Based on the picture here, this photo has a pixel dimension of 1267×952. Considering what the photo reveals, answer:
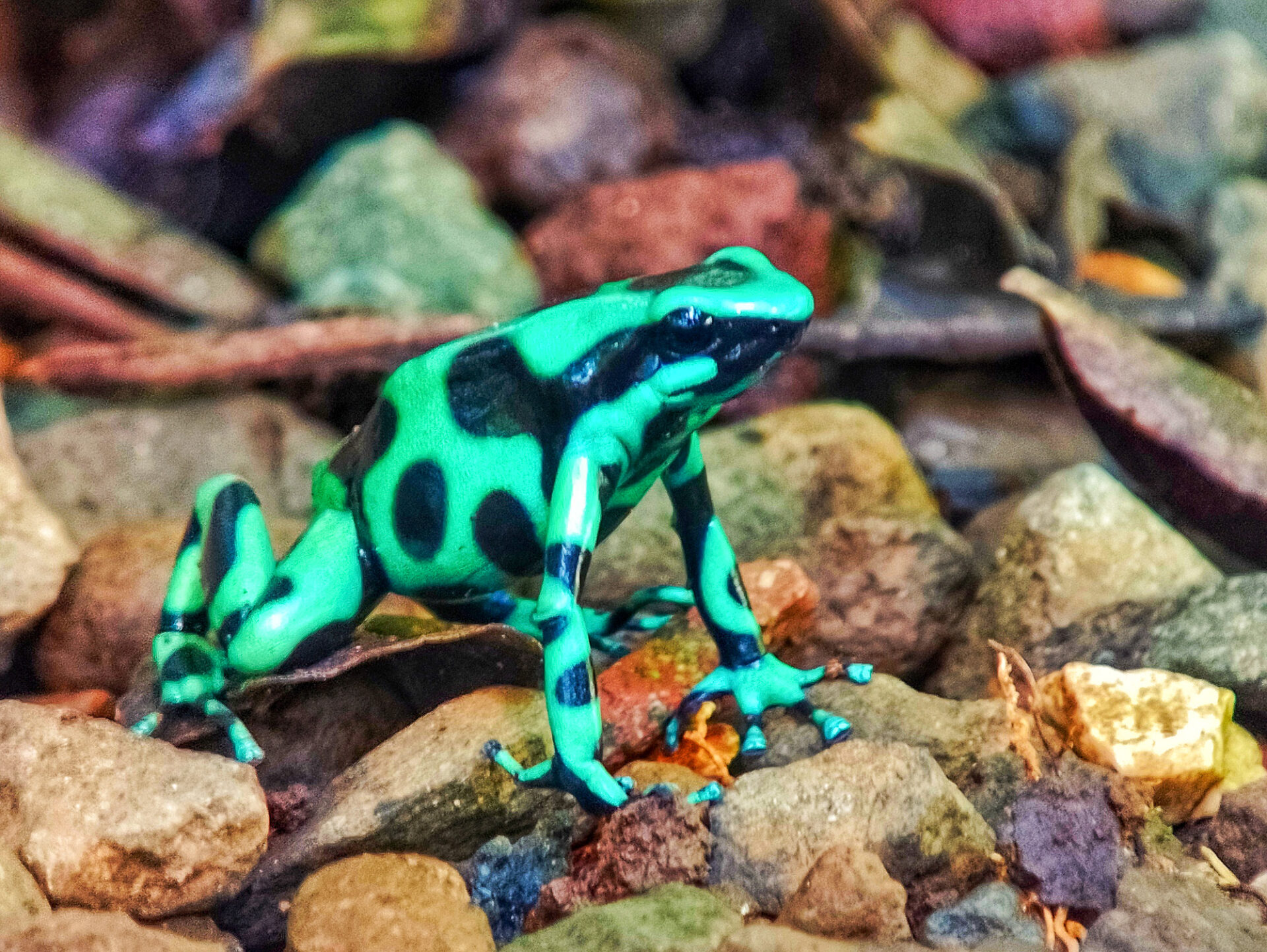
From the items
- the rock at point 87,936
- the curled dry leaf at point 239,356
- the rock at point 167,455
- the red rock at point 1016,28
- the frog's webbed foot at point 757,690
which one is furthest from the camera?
the red rock at point 1016,28

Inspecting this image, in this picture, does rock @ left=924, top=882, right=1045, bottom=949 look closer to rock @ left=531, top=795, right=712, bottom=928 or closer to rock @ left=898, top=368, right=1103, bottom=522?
rock @ left=531, top=795, right=712, bottom=928

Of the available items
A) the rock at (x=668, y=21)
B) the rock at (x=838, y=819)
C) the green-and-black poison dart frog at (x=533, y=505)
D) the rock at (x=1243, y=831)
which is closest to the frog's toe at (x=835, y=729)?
the green-and-black poison dart frog at (x=533, y=505)

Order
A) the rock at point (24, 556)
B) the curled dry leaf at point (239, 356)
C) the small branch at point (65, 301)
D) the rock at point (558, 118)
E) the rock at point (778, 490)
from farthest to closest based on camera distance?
the rock at point (558, 118) → the small branch at point (65, 301) → the curled dry leaf at point (239, 356) → the rock at point (778, 490) → the rock at point (24, 556)

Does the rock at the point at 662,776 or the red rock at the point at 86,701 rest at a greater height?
the red rock at the point at 86,701

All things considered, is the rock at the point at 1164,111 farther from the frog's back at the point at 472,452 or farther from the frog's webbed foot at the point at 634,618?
the frog's back at the point at 472,452

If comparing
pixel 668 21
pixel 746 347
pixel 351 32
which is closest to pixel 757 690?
pixel 746 347

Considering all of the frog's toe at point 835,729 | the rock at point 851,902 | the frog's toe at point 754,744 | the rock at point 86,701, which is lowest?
the frog's toe at point 754,744

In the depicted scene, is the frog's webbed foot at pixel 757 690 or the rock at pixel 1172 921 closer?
→ the rock at pixel 1172 921
